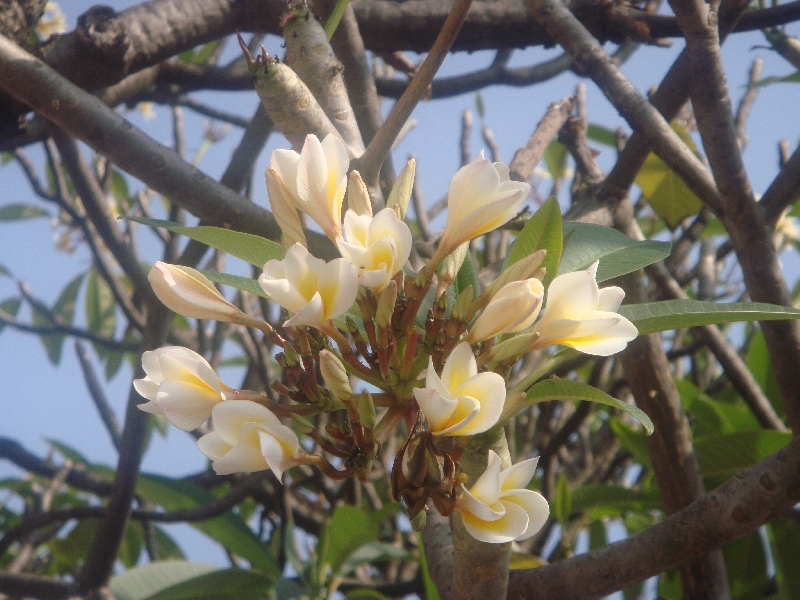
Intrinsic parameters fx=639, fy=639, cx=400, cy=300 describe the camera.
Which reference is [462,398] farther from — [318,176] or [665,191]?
[665,191]

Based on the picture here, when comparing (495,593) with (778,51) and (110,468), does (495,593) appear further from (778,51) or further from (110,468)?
(110,468)

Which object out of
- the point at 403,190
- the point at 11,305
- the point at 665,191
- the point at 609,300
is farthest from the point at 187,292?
the point at 11,305

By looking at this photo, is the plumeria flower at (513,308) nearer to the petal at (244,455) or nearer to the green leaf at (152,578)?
the petal at (244,455)

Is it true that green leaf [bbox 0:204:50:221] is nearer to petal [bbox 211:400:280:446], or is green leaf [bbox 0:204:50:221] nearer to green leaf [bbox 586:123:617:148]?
green leaf [bbox 586:123:617:148]

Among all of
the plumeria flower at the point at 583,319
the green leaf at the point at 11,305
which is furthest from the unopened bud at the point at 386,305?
the green leaf at the point at 11,305

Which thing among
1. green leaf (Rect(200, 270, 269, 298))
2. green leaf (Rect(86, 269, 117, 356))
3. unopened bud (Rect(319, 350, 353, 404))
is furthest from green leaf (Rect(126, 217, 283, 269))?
green leaf (Rect(86, 269, 117, 356))

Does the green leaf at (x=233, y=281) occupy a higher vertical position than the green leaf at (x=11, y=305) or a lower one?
lower
